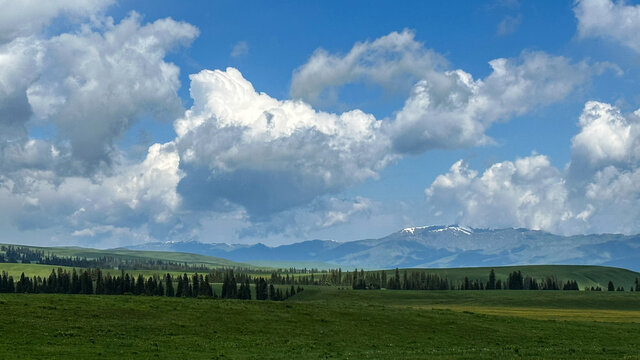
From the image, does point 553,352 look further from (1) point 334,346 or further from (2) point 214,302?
(2) point 214,302

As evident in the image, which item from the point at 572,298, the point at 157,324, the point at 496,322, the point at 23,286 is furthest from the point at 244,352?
the point at 23,286

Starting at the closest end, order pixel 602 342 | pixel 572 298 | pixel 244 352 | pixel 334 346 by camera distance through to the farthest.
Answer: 1. pixel 244 352
2. pixel 334 346
3. pixel 602 342
4. pixel 572 298

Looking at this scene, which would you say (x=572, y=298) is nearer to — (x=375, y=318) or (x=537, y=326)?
(x=537, y=326)

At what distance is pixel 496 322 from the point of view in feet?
229

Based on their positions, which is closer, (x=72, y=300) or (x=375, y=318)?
(x=72, y=300)

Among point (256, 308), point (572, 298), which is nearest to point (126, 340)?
point (256, 308)

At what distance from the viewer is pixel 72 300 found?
6228 centimetres

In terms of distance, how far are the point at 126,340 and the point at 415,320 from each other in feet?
106

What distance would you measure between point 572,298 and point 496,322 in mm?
108021

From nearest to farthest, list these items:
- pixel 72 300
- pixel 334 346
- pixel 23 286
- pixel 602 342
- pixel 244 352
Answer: pixel 244 352 < pixel 334 346 < pixel 602 342 < pixel 72 300 < pixel 23 286

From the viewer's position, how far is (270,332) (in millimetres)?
56688

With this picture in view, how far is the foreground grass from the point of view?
46219 mm

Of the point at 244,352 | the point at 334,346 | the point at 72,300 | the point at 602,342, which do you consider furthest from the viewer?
the point at 72,300

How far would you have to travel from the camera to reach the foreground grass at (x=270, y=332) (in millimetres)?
46219
